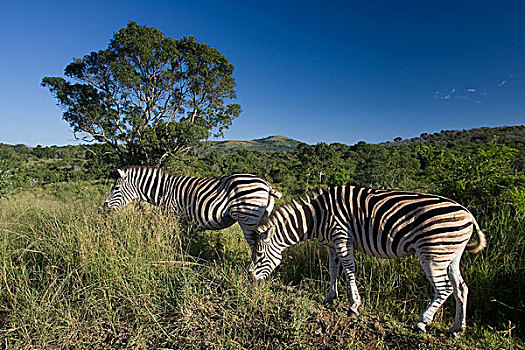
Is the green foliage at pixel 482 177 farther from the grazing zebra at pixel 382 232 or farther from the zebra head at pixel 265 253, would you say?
the zebra head at pixel 265 253

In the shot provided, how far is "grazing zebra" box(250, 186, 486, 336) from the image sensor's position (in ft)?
8.23

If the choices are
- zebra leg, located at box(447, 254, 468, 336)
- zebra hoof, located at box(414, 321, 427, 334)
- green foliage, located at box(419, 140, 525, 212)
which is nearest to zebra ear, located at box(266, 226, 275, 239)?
zebra hoof, located at box(414, 321, 427, 334)

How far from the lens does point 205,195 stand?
4.65 meters

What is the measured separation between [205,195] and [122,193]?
6.53 feet

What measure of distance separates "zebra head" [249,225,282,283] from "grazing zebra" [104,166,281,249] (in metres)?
0.38

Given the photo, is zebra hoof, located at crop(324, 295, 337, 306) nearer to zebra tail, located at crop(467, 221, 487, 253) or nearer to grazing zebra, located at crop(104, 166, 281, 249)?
grazing zebra, located at crop(104, 166, 281, 249)

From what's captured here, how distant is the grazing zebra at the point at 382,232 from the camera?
2508mm

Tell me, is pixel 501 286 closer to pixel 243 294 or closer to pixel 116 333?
pixel 243 294

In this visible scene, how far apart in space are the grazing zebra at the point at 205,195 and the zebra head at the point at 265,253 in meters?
0.38

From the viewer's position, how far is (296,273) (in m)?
4.09

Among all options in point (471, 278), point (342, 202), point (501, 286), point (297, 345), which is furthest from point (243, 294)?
point (501, 286)

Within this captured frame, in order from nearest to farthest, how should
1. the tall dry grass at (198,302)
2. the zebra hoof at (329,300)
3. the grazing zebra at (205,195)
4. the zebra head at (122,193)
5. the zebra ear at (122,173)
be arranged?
the tall dry grass at (198,302) < the zebra hoof at (329,300) < the grazing zebra at (205,195) < the zebra head at (122,193) < the zebra ear at (122,173)

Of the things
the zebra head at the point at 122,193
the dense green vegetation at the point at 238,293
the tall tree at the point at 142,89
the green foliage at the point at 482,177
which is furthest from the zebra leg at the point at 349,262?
the tall tree at the point at 142,89

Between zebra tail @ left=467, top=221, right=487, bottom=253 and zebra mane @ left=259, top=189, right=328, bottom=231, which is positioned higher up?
zebra mane @ left=259, top=189, right=328, bottom=231
